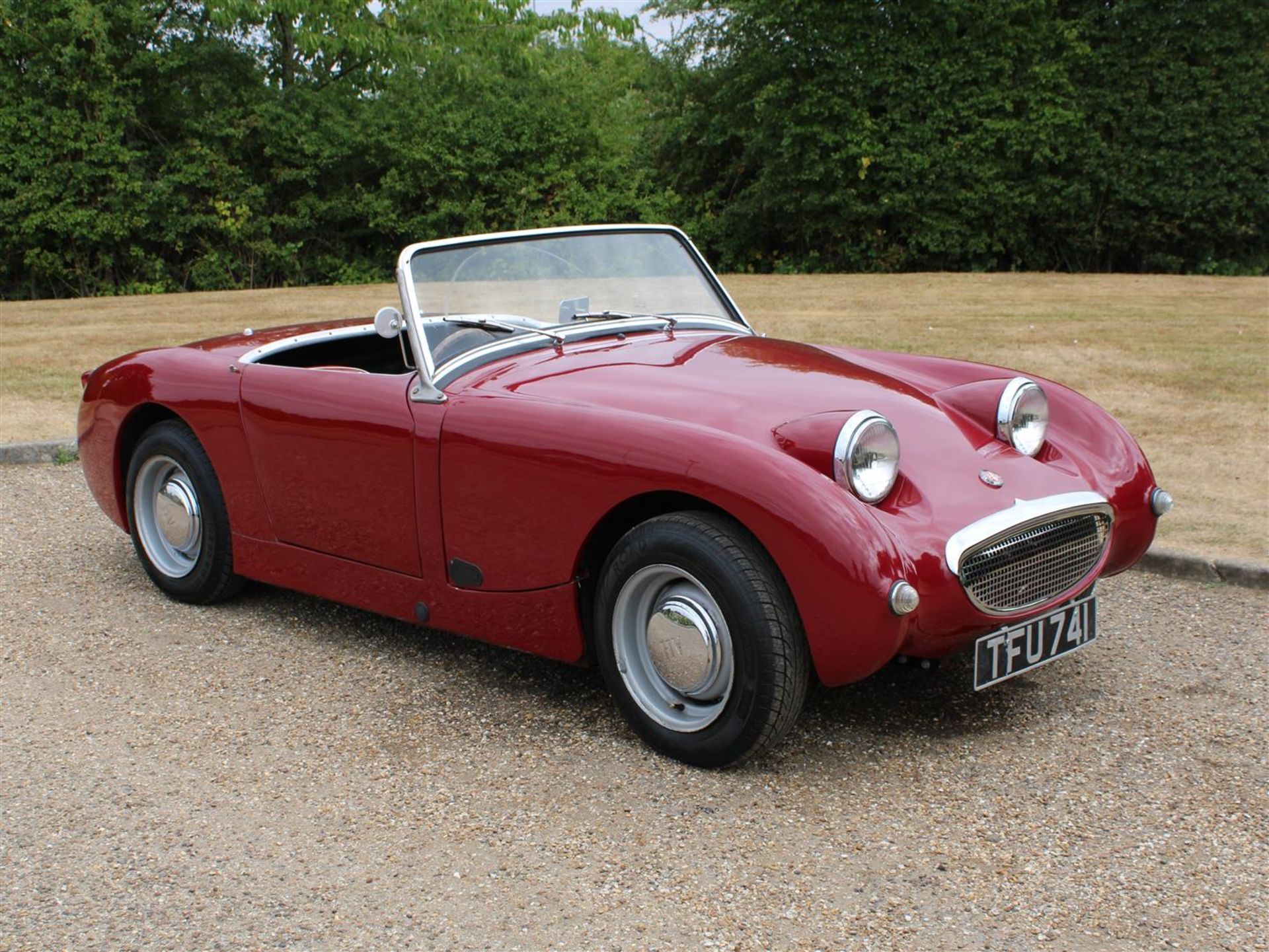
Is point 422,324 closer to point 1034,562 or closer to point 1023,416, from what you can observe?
point 1023,416

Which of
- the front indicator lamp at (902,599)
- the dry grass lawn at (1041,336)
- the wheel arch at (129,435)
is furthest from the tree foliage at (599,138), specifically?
the front indicator lamp at (902,599)

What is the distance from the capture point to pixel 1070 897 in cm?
274

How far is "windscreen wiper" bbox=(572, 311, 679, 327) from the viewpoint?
4.37 meters

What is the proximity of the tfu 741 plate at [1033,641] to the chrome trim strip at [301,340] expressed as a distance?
2.74 metres

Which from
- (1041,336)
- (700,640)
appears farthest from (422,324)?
(1041,336)

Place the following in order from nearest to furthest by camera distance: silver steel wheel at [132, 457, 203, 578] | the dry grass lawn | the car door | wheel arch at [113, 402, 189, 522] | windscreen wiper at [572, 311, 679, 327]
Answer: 1. the car door
2. windscreen wiper at [572, 311, 679, 327]
3. silver steel wheel at [132, 457, 203, 578]
4. wheel arch at [113, 402, 189, 522]
5. the dry grass lawn

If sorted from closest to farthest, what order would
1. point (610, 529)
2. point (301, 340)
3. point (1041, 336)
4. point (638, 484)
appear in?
point (638, 484)
point (610, 529)
point (301, 340)
point (1041, 336)

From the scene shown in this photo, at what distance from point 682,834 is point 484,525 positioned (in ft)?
3.68

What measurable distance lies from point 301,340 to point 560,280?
1.15m

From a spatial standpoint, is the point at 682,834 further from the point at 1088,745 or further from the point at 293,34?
the point at 293,34

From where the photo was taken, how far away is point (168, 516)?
4.81 meters

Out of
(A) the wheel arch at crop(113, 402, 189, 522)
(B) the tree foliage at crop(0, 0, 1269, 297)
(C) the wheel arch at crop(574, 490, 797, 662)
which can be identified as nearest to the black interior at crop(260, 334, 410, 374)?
(A) the wheel arch at crop(113, 402, 189, 522)

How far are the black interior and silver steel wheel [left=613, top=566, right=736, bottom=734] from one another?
6.25 ft

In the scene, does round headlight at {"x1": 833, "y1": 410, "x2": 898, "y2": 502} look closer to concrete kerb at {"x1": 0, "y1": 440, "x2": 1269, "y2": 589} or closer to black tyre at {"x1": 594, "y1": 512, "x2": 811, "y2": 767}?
black tyre at {"x1": 594, "y1": 512, "x2": 811, "y2": 767}
